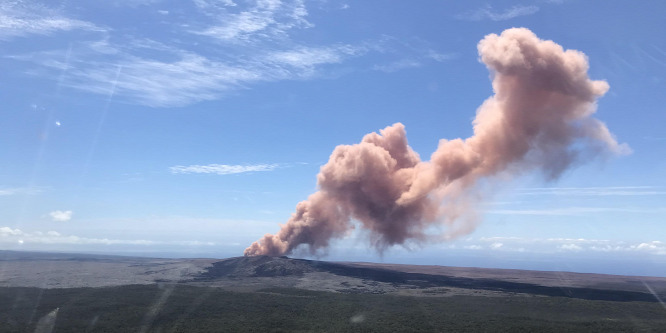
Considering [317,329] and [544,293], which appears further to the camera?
[544,293]

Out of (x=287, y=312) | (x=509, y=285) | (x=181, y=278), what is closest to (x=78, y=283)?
(x=181, y=278)

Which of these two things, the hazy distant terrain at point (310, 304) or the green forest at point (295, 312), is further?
the hazy distant terrain at point (310, 304)

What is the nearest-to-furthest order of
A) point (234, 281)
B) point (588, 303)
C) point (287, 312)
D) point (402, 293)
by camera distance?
point (287, 312) → point (588, 303) → point (402, 293) → point (234, 281)

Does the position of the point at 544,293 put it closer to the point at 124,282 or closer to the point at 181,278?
the point at 181,278

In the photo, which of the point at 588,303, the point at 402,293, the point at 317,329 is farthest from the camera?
the point at 402,293

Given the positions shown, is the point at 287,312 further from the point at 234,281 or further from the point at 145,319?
the point at 234,281

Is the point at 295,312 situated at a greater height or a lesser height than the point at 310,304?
lesser

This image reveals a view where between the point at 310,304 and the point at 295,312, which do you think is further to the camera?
the point at 310,304

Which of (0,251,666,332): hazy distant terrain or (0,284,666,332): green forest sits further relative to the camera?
(0,251,666,332): hazy distant terrain
